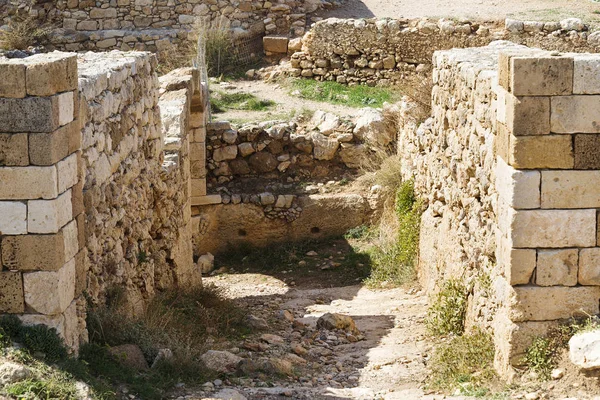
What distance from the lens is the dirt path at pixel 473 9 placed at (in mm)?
18562

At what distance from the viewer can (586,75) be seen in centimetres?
627

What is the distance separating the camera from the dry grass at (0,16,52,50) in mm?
18953

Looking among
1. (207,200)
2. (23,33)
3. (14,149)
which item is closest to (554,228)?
(14,149)

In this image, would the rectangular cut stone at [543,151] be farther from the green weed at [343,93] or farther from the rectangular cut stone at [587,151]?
the green weed at [343,93]

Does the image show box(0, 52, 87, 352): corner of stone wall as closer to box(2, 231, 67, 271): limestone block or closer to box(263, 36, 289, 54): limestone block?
box(2, 231, 67, 271): limestone block

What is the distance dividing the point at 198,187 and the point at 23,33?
7584 millimetres

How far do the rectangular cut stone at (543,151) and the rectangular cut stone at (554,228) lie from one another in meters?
0.33

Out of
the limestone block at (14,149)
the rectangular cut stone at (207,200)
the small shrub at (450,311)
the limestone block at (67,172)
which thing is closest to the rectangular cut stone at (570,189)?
the small shrub at (450,311)

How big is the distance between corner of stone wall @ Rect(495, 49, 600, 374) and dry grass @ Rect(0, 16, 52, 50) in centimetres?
1456

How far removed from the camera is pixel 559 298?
6.56 m

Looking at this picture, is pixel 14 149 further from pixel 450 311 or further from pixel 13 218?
pixel 450 311

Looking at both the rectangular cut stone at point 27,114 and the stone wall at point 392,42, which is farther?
the stone wall at point 392,42

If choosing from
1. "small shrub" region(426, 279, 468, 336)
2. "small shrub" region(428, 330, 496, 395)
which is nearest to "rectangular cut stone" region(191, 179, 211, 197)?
"small shrub" region(426, 279, 468, 336)

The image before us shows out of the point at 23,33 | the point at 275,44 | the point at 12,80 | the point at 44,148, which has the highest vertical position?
the point at 23,33
